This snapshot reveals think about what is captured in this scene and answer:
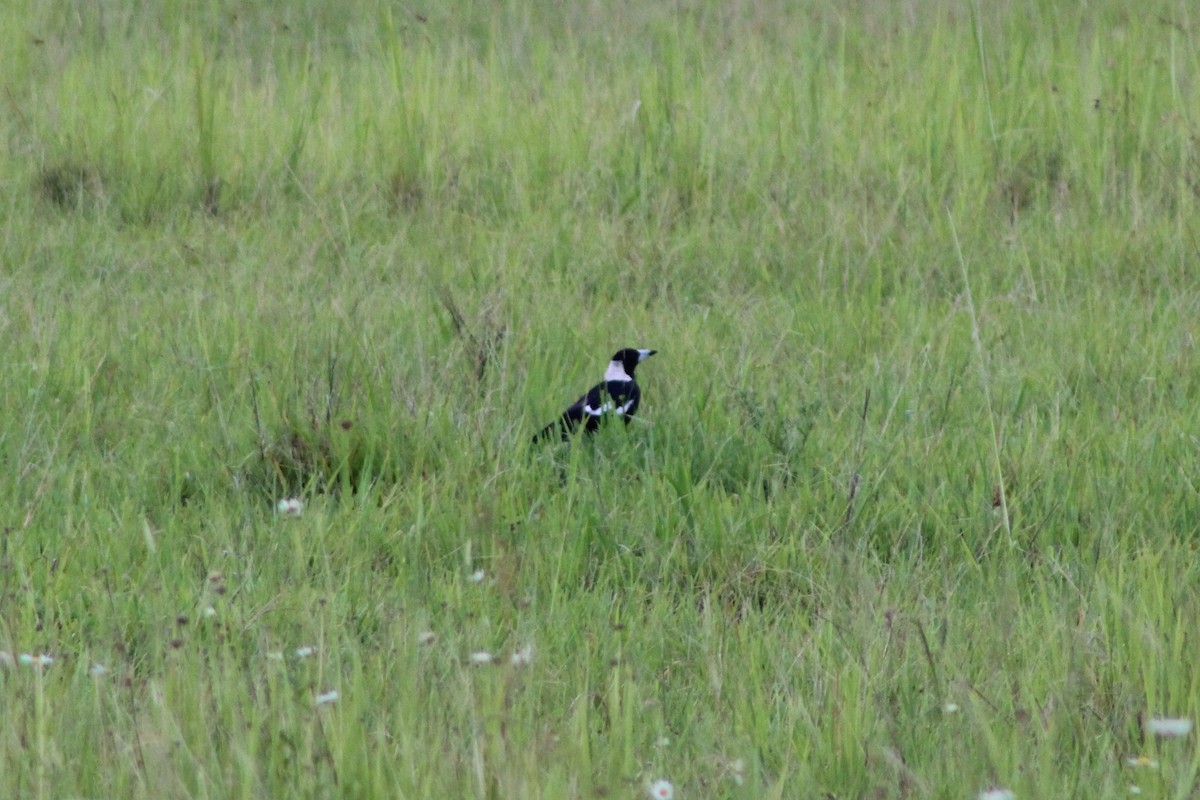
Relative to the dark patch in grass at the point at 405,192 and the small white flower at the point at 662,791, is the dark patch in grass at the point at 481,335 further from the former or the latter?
the small white flower at the point at 662,791

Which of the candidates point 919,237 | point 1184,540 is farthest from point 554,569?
point 919,237

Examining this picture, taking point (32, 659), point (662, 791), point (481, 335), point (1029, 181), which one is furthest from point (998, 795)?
point (1029, 181)

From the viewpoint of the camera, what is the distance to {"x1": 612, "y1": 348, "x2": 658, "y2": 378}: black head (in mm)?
3904

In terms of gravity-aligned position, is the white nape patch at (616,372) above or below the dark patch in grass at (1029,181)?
below

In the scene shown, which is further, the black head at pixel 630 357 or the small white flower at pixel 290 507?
the black head at pixel 630 357

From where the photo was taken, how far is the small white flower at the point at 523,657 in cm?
218

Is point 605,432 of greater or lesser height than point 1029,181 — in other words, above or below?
below

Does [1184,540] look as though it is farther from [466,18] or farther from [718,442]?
[466,18]

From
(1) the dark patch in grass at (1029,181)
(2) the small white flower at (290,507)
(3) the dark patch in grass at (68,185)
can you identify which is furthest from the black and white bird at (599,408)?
(3) the dark patch in grass at (68,185)

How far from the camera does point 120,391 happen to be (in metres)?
3.81

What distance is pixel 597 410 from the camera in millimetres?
3574

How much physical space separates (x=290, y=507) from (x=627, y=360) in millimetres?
1123

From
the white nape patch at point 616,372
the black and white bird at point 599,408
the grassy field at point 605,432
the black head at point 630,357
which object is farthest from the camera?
the black head at point 630,357

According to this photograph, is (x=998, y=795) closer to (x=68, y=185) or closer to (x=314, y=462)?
(x=314, y=462)
